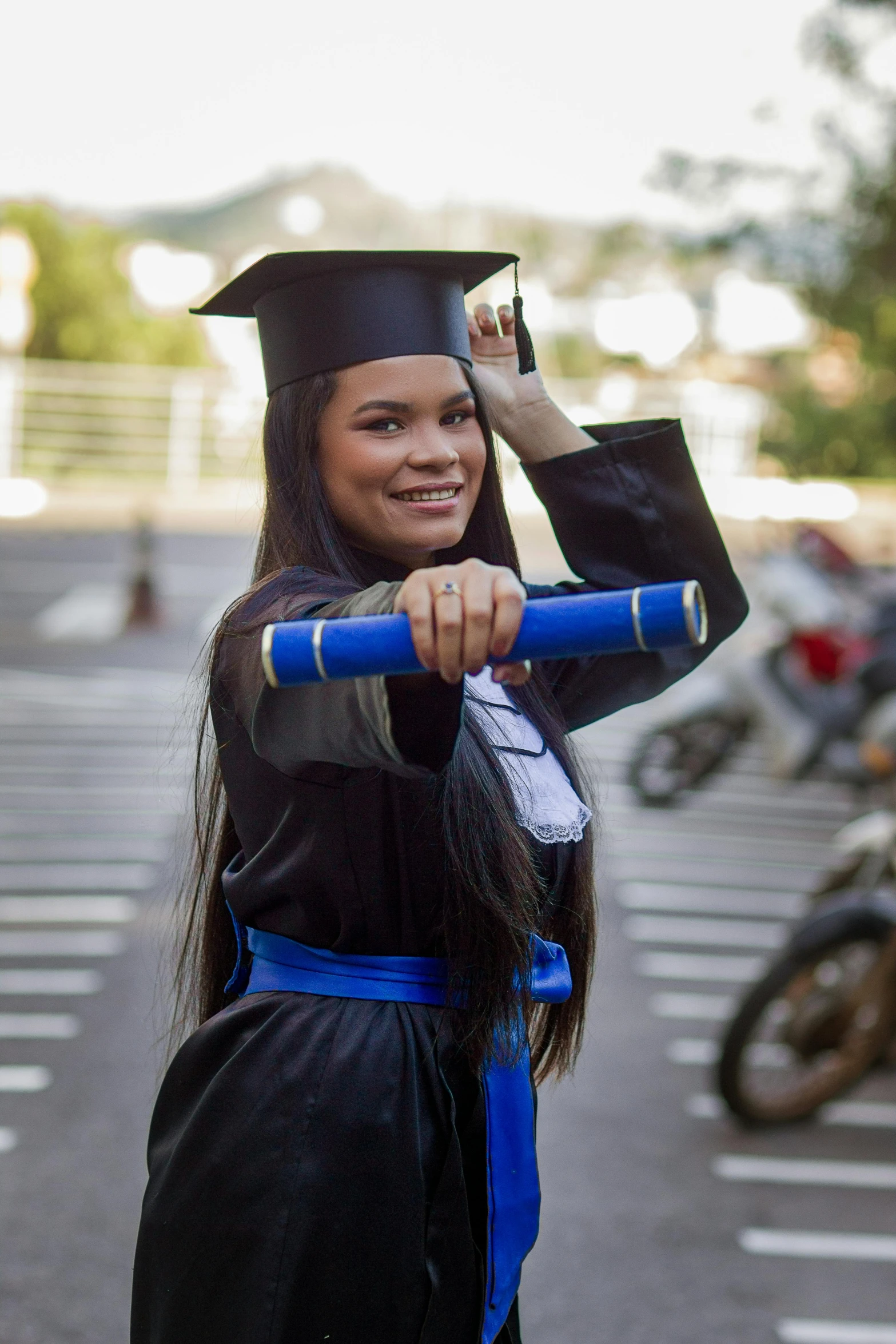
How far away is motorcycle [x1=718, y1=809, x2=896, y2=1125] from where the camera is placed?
13.0 ft

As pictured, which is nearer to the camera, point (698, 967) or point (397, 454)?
point (397, 454)

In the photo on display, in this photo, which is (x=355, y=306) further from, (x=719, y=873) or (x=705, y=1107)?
(x=719, y=873)

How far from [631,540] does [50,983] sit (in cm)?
342

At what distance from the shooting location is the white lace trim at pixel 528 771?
5.42 ft

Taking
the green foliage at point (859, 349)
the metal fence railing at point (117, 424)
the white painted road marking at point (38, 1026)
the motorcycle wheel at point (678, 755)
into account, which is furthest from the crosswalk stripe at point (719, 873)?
the metal fence railing at point (117, 424)

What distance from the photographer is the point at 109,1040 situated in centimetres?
448

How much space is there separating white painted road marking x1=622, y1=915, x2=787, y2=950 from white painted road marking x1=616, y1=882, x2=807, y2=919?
0.09m

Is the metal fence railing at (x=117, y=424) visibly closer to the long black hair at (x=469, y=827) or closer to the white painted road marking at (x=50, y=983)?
the white painted road marking at (x=50, y=983)

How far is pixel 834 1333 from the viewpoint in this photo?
3268mm

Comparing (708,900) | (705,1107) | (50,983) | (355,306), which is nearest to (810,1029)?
(705,1107)

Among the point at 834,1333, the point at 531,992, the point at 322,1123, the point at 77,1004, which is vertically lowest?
the point at 834,1333

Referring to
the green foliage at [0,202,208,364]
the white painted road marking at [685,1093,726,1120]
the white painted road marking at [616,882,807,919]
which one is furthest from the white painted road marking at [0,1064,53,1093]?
the green foliage at [0,202,208,364]

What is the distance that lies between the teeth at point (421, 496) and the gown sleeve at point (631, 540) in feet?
1.12

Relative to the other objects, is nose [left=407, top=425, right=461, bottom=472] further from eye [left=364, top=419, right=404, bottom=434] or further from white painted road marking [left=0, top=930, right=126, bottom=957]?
white painted road marking [left=0, top=930, right=126, bottom=957]
